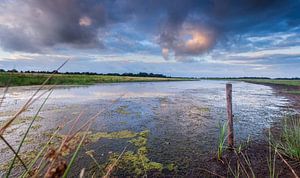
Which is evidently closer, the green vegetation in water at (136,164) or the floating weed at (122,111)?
the green vegetation in water at (136,164)

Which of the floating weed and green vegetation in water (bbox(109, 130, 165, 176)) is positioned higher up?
the floating weed

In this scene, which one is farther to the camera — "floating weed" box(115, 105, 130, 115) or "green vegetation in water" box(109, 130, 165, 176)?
"floating weed" box(115, 105, 130, 115)

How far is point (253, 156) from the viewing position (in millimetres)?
6809

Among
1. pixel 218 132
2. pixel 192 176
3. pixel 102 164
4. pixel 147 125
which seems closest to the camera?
pixel 192 176

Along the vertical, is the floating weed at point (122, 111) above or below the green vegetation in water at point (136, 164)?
above

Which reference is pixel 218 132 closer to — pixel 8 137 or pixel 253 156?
pixel 253 156

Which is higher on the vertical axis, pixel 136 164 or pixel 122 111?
pixel 122 111

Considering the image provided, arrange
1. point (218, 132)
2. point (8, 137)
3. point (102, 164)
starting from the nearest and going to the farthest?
1. point (102, 164)
2. point (8, 137)
3. point (218, 132)

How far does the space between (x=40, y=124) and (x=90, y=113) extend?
3422 mm

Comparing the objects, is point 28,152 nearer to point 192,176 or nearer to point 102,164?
point 102,164

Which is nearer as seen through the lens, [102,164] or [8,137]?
[102,164]

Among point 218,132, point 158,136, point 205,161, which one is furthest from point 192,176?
point 218,132

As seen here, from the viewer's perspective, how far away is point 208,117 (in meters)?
Answer: 13.3

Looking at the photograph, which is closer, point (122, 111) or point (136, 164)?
point (136, 164)
